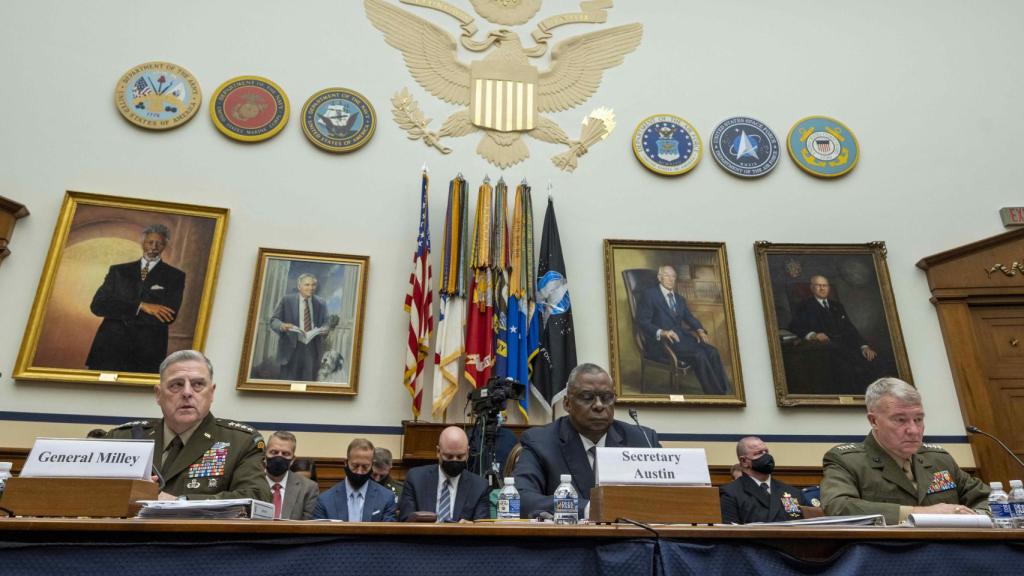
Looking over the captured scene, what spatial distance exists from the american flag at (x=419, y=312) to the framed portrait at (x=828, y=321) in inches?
128

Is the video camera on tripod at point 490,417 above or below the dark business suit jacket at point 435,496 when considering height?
above

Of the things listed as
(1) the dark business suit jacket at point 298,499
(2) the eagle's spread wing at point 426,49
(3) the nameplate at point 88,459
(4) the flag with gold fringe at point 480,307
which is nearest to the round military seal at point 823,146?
(4) the flag with gold fringe at point 480,307

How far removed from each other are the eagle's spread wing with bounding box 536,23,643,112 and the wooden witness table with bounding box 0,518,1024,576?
5.90m

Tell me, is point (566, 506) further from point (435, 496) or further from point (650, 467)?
point (435, 496)

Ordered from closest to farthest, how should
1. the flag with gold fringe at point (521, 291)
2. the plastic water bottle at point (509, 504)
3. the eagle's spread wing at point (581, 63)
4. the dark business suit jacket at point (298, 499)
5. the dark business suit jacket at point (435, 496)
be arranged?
the plastic water bottle at point (509, 504), the dark business suit jacket at point (435, 496), the dark business suit jacket at point (298, 499), the flag with gold fringe at point (521, 291), the eagle's spread wing at point (581, 63)

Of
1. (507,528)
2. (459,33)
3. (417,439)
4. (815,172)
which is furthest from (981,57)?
(507,528)

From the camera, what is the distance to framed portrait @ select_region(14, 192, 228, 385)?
5551 millimetres

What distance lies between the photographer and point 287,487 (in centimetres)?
462

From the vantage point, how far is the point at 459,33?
7.41 meters

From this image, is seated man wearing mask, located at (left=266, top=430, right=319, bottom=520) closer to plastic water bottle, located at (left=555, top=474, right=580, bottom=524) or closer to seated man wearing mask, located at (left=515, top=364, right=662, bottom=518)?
seated man wearing mask, located at (left=515, top=364, right=662, bottom=518)

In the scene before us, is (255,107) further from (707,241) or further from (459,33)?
(707,241)

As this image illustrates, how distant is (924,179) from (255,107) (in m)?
6.95

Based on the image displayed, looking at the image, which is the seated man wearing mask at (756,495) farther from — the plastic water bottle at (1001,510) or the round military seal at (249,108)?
the round military seal at (249,108)

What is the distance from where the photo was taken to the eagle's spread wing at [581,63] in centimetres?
724
